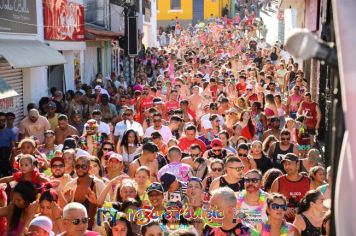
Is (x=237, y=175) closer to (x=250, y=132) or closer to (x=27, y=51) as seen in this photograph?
(x=250, y=132)

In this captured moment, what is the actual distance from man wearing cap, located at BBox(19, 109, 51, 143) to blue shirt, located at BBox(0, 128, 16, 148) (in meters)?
0.45

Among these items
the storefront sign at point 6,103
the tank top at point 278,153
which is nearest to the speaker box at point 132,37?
the storefront sign at point 6,103

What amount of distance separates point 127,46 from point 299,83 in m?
10.7

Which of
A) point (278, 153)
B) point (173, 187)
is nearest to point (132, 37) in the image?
point (278, 153)

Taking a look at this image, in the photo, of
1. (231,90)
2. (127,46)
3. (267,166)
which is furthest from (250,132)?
(127,46)

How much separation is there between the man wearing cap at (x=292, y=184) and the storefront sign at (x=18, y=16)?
319 inches

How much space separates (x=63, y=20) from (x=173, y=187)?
42.1ft

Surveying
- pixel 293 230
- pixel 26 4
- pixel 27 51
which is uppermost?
pixel 26 4

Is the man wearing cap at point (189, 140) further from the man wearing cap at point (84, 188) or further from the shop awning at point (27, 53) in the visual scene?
the shop awning at point (27, 53)

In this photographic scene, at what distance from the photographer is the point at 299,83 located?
15.2 meters

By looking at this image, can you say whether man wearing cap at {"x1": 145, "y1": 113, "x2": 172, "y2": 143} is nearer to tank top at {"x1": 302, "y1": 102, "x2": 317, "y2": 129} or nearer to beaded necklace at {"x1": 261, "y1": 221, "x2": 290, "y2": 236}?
tank top at {"x1": 302, "y1": 102, "x2": 317, "y2": 129}

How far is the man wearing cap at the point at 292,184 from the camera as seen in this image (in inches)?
277

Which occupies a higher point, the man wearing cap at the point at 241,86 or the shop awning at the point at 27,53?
the shop awning at the point at 27,53

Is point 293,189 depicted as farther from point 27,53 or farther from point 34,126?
point 27,53
